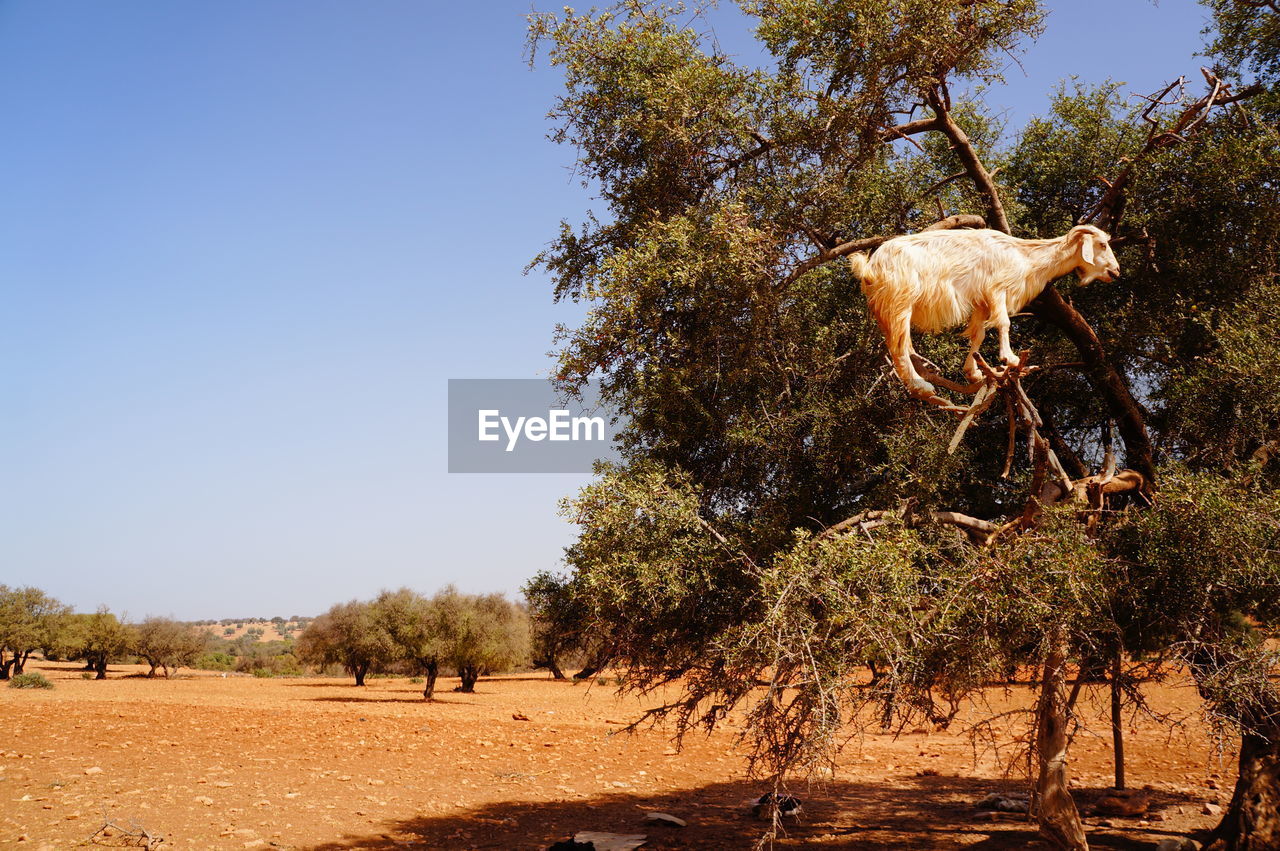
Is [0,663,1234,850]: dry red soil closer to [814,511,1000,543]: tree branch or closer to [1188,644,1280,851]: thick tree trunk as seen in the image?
[1188,644,1280,851]: thick tree trunk

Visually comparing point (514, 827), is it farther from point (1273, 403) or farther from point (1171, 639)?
point (1273, 403)

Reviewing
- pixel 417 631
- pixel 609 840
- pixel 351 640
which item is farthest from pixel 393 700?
pixel 609 840

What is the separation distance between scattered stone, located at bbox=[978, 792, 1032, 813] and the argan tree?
13.8 ft

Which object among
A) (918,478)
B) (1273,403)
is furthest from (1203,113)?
(918,478)

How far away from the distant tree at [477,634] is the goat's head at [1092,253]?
3045 cm

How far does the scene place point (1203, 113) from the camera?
7520 millimetres

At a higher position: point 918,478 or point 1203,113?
point 1203,113

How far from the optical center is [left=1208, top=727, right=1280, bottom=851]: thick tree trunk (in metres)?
8.40

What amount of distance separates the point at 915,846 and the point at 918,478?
5.67 meters

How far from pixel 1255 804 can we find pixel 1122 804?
426 centimetres

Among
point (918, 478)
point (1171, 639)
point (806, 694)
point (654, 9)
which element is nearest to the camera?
point (806, 694)

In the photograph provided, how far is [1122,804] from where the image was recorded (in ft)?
40.5

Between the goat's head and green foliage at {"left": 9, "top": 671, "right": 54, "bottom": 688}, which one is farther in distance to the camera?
green foliage at {"left": 9, "top": 671, "right": 54, "bottom": 688}

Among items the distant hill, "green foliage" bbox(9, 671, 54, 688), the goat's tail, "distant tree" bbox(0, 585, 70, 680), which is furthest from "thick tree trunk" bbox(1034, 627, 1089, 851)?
the distant hill
